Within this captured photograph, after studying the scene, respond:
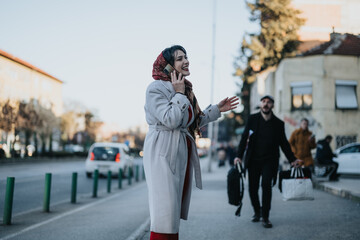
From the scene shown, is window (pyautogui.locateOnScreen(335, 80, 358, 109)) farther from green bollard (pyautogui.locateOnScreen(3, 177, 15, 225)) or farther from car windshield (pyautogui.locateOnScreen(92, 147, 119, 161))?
green bollard (pyautogui.locateOnScreen(3, 177, 15, 225))

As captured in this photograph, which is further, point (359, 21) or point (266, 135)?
point (359, 21)

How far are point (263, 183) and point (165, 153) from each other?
335 cm

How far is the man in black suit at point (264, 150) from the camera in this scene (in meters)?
6.29

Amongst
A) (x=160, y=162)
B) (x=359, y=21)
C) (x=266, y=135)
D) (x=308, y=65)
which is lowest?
(x=160, y=162)

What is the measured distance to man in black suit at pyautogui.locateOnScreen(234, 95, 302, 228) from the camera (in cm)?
629

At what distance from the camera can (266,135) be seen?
21.0 feet

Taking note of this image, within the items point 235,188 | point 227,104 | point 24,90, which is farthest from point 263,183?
point 24,90

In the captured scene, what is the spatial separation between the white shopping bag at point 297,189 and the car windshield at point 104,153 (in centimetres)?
1488

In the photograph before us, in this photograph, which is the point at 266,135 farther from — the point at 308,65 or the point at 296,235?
the point at 308,65

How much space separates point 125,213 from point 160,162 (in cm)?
514

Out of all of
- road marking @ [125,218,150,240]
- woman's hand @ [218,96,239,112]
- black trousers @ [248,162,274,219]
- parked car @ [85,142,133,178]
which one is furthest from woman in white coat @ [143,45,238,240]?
parked car @ [85,142,133,178]

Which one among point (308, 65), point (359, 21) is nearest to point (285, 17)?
point (308, 65)

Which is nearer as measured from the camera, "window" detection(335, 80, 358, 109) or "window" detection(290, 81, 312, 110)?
"window" detection(335, 80, 358, 109)

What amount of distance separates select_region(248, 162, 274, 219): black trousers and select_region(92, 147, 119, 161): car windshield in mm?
14051
